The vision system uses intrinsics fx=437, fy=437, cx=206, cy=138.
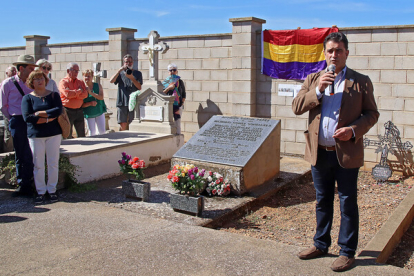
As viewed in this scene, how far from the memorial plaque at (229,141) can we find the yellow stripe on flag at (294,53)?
2.41 meters

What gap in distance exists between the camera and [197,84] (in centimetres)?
1030

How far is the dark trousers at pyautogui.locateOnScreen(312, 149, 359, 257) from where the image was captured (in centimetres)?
353

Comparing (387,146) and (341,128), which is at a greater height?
(341,128)

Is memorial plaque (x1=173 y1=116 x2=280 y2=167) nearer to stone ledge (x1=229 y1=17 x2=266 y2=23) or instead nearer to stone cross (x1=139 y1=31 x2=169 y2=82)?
stone cross (x1=139 y1=31 x2=169 y2=82)

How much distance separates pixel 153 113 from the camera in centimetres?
903

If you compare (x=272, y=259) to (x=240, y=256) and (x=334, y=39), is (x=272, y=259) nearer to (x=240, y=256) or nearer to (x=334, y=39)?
(x=240, y=256)

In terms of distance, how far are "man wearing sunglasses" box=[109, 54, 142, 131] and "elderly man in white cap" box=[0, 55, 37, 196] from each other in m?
3.41

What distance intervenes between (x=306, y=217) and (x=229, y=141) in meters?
1.70

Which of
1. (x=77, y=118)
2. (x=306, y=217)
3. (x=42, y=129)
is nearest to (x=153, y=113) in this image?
(x=77, y=118)

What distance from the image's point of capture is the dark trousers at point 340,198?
353cm

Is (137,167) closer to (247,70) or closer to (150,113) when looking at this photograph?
(150,113)

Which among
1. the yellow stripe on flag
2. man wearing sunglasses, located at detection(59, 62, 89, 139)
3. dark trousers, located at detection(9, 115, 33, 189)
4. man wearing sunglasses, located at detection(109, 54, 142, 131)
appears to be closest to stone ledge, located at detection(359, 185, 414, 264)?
the yellow stripe on flag

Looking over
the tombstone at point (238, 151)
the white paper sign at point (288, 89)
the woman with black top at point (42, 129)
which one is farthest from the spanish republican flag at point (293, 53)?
the woman with black top at point (42, 129)

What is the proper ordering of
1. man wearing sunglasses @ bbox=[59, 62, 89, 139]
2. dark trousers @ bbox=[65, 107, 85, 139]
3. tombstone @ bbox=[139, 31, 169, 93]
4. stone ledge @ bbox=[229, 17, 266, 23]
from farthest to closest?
1. stone ledge @ bbox=[229, 17, 266, 23]
2. tombstone @ bbox=[139, 31, 169, 93]
3. dark trousers @ bbox=[65, 107, 85, 139]
4. man wearing sunglasses @ bbox=[59, 62, 89, 139]
